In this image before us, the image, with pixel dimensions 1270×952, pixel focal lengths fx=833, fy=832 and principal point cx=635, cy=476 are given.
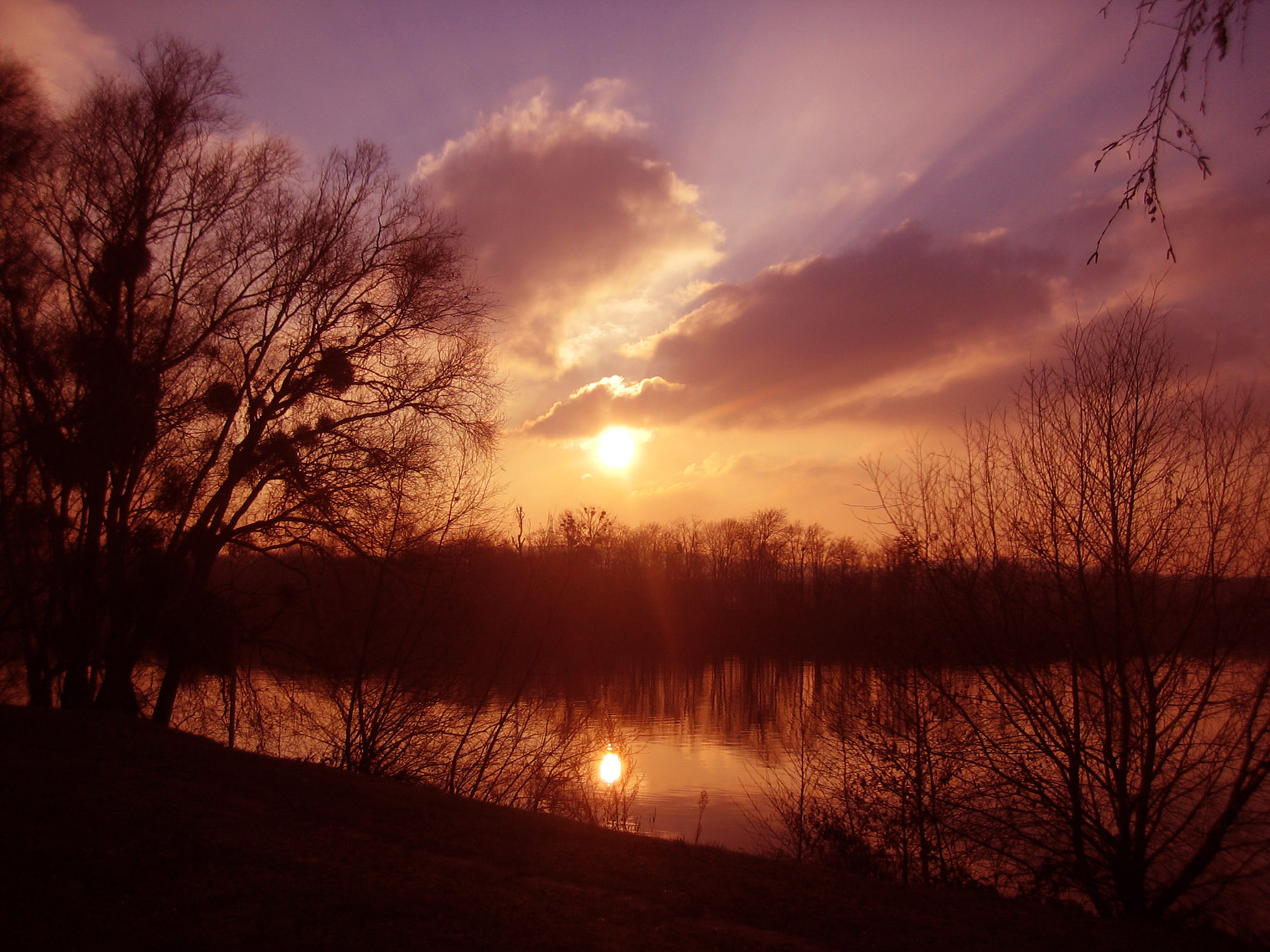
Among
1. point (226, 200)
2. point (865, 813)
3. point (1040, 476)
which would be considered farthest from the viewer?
point (226, 200)

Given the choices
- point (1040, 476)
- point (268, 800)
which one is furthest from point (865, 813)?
point (268, 800)

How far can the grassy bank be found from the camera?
188 inches

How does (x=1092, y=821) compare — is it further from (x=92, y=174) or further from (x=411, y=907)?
(x=92, y=174)

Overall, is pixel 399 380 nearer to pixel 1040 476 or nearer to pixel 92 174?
pixel 92 174

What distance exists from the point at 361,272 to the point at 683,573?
2297 inches

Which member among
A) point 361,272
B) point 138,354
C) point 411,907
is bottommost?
point 411,907

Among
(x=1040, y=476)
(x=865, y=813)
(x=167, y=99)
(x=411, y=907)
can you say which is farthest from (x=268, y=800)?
(x=167, y=99)

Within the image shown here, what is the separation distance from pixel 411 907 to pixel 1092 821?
643 centimetres

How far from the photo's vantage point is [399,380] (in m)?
13.5

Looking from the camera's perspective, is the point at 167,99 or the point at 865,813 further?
the point at 167,99

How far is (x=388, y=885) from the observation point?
5.46m

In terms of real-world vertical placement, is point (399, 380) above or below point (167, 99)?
below

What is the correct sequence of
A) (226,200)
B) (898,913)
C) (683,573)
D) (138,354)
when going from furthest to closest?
(683,573) → (226,200) → (138,354) → (898,913)

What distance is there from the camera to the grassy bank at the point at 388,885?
4.77 meters
